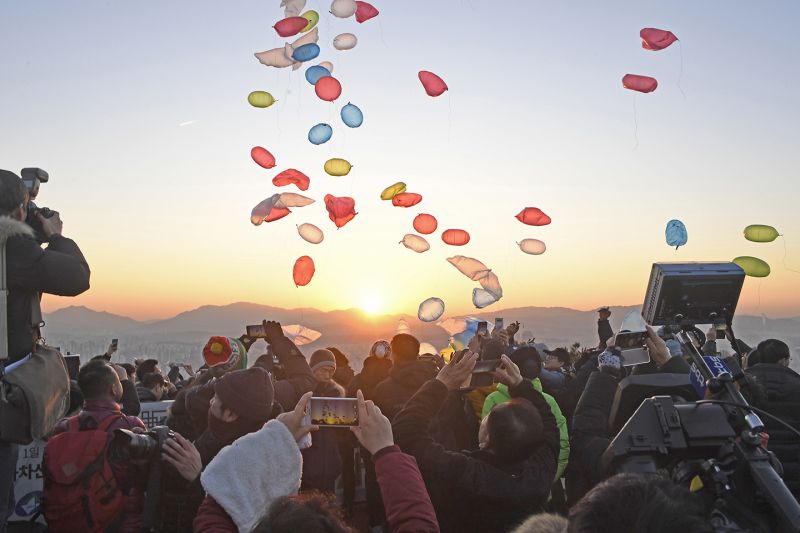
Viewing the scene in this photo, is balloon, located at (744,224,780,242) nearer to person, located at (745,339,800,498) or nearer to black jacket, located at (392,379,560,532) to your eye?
person, located at (745,339,800,498)

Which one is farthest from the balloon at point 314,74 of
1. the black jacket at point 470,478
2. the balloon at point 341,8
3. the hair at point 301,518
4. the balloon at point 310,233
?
the hair at point 301,518

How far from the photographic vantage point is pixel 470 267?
14.2 m

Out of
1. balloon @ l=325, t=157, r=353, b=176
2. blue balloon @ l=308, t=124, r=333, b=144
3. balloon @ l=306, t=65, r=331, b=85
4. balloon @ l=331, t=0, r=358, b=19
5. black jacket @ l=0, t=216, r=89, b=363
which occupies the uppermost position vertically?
balloon @ l=331, t=0, r=358, b=19

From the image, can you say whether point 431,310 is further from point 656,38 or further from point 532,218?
point 656,38

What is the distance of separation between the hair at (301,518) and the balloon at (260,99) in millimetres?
9328

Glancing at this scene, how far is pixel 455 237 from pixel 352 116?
3.21 metres

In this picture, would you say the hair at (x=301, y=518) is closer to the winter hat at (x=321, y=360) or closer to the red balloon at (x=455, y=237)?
the winter hat at (x=321, y=360)

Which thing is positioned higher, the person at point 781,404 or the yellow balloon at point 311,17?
the yellow balloon at point 311,17

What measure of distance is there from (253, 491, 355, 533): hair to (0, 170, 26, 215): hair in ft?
8.58

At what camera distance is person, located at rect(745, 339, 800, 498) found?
4934 mm

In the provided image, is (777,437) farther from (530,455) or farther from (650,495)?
(650,495)

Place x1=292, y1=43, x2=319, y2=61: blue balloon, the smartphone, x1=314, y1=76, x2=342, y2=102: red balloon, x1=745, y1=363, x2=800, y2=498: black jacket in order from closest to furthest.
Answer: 1. the smartphone
2. x1=745, y1=363, x2=800, y2=498: black jacket
3. x1=292, y1=43, x2=319, y2=61: blue balloon
4. x1=314, y1=76, x2=342, y2=102: red balloon

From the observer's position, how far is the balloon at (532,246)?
520 inches

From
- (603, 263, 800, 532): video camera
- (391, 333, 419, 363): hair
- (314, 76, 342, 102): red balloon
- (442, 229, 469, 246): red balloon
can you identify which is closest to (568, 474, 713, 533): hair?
(603, 263, 800, 532): video camera
